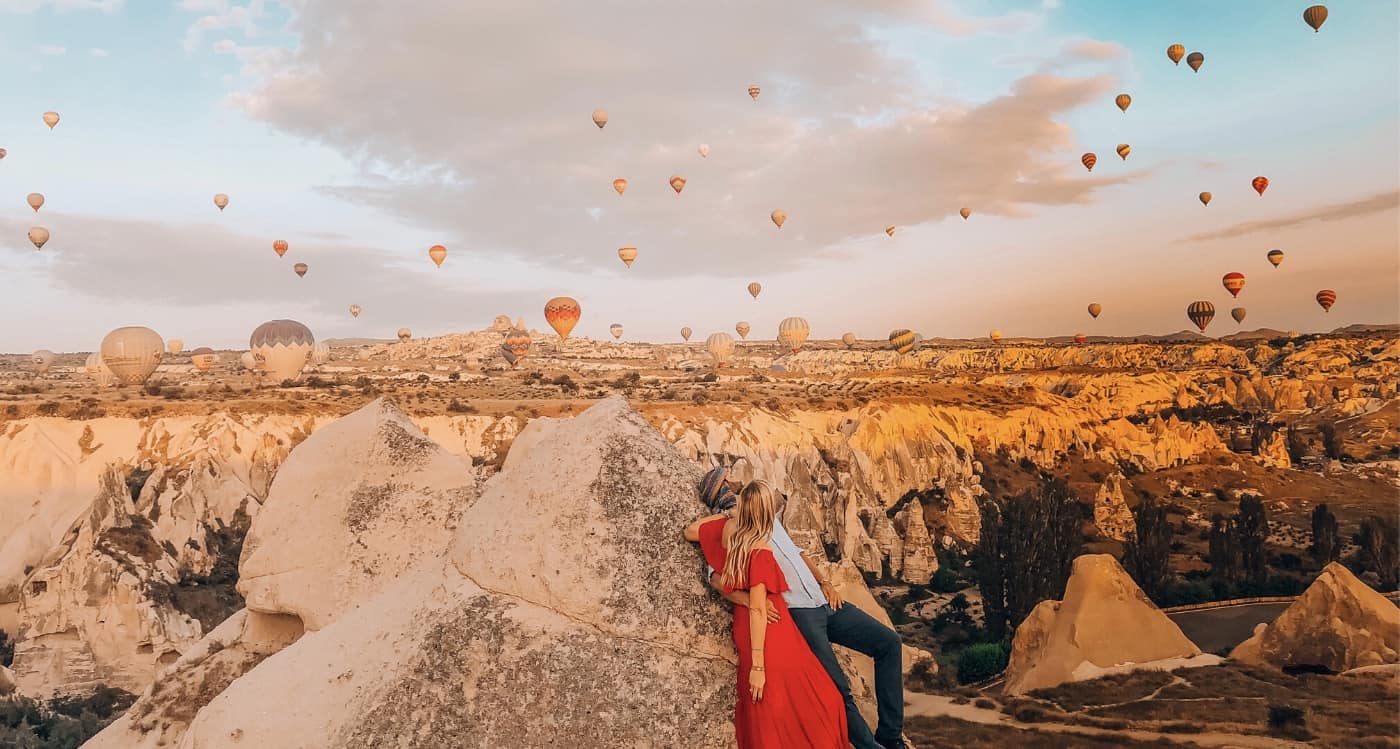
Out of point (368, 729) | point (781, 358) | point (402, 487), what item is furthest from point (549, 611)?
point (781, 358)

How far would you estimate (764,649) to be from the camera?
3.62 metres

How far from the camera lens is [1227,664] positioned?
24.0 meters

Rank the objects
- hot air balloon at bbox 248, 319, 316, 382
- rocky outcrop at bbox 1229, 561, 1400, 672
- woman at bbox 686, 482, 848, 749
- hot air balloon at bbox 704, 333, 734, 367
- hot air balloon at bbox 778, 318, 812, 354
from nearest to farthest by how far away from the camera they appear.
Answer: woman at bbox 686, 482, 848, 749 < rocky outcrop at bbox 1229, 561, 1400, 672 < hot air balloon at bbox 248, 319, 316, 382 < hot air balloon at bbox 778, 318, 812, 354 < hot air balloon at bbox 704, 333, 734, 367

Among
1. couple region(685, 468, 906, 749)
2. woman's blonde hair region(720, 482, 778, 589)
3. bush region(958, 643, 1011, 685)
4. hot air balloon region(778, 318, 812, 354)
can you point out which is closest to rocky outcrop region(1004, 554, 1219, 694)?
bush region(958, 643, 1011, 685)

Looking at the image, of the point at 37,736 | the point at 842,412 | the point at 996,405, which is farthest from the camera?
the point at 996,405

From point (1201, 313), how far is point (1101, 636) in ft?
195

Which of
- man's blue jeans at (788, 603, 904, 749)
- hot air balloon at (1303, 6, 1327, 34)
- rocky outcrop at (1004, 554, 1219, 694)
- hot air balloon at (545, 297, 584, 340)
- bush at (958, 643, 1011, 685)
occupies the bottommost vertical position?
bush at (958, 643, 1011, 685)

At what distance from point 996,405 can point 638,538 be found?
2536 inches

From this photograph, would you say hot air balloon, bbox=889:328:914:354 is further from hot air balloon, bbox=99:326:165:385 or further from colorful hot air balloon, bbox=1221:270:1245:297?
hot air balloon, bbox=99:326:165:385

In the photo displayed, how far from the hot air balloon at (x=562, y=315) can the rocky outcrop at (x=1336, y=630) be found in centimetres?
4404

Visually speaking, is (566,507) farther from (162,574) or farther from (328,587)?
(162,574)

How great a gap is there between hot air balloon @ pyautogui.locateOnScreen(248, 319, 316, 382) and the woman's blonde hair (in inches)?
2610

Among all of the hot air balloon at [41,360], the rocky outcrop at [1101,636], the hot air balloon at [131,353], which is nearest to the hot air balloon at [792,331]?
the hot air balloon at [131,353]

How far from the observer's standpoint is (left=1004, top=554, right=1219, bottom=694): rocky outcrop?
23734 mm
